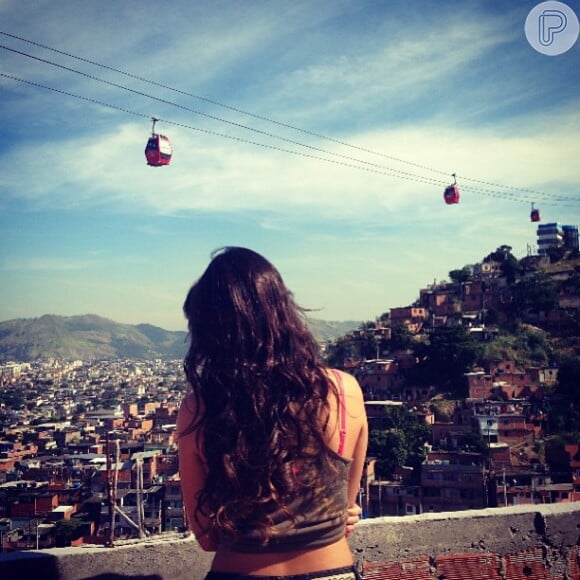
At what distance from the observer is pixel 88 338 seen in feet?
434

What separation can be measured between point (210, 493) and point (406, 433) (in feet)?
69.6

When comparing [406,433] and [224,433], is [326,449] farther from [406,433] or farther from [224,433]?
[406,433]

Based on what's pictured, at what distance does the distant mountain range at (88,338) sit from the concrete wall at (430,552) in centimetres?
9673

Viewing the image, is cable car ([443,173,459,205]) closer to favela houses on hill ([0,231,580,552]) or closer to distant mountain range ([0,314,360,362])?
favela houses on hill ([0,231,580,552])

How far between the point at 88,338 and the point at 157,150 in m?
134

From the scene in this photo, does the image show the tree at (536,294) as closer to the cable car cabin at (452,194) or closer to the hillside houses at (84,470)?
the hillside houses at (84,470)

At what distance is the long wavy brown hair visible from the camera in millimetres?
1022

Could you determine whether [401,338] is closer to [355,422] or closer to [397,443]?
[397,443]

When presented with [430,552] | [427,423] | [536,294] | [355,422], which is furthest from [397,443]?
[355,422]

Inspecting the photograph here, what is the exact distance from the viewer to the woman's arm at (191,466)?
1.04 meters

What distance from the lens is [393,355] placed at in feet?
104

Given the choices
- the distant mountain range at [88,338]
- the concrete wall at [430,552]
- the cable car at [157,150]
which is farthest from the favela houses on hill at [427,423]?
the distant mountain range at [88,338]

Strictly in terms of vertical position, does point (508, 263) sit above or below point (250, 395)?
above

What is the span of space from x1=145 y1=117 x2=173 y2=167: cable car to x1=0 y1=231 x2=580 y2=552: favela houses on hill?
357cm
